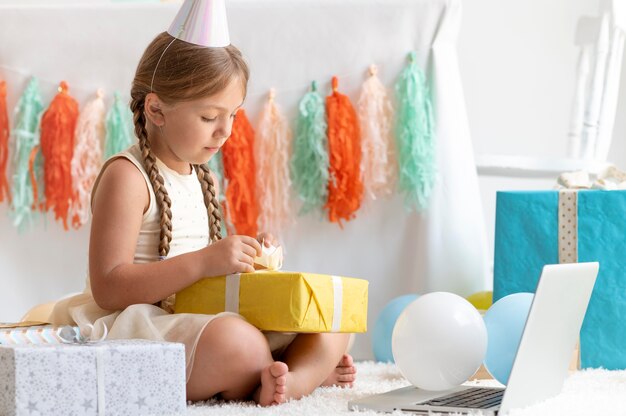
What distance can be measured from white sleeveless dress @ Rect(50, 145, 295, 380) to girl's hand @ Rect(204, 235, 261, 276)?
61 mm

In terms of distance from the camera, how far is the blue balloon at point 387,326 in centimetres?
168

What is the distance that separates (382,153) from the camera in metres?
1.82

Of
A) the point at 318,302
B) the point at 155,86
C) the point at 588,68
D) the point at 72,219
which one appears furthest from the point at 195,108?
the point at 588,68

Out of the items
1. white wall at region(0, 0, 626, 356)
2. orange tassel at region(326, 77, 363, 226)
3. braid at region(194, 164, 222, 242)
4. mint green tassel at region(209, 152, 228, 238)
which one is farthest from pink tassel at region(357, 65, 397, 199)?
white wall at region(0, 0, 626, 356)

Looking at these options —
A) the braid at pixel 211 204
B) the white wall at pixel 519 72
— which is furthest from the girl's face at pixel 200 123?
the white wall at pixel 519 72

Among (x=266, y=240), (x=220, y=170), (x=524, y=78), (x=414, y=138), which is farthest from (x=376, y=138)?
(x=524, y=78)

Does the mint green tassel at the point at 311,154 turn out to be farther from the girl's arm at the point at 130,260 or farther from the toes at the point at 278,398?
the toes at the point at 278,398

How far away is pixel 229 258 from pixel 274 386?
0.58ft

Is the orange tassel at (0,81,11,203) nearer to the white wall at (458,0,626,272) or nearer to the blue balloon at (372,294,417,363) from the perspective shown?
the blue balloon at (372,294,417,363)

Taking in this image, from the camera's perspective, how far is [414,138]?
1.80 meters

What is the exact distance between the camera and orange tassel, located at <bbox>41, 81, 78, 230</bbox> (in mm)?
1848

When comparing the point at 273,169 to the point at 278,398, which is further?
the point at 273,169

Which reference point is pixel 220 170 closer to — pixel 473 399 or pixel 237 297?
pixel 237 297

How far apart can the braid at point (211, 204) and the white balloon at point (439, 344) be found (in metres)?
0.41
